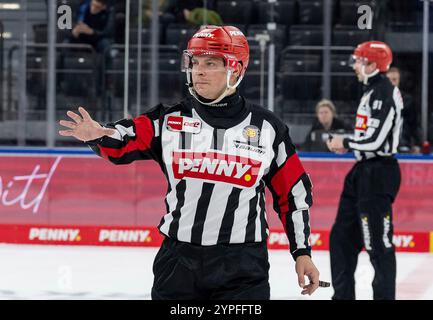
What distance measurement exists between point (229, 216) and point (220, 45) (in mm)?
471

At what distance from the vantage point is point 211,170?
310cm

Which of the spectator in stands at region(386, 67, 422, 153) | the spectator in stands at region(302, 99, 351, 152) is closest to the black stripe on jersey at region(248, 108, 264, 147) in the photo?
the spectator in stands at region(302, 99, 351, 152)

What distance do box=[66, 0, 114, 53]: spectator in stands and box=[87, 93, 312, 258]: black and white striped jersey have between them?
465 centimetres

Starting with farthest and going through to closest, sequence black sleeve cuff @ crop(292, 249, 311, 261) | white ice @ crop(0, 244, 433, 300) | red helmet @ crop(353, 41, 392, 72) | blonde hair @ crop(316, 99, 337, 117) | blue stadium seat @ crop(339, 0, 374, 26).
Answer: blonde hair @ crop(316, 99, 337, 117), blue stadium seat @ crop(339, 0, 374, 26), white ice @ crop(0, 244, 433, 300), red helmet @ crop(353, 41, 392, 72), black sleeve cuff @ crop(292, 249, 311, 261)

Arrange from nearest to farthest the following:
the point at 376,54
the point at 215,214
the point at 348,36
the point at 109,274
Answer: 1. the point at 215,214
2. the point at 376,54
3. the point at 109,274
4. the point at 348,36

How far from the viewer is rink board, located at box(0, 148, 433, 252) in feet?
25.8

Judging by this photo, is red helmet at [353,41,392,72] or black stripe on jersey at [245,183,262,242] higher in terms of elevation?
red helmet at [353,41,392,72]

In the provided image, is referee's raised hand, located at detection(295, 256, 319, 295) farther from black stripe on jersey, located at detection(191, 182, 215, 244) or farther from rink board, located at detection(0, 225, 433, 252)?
rink board, located at detection(0, 225, 433, 252)

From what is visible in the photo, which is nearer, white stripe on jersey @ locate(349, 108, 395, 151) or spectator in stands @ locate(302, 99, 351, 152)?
white stripe on jersey @ locate(349, 108, 395, 151)

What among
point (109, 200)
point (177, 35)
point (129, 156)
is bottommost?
point (109, 200)

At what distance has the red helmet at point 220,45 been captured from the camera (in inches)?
122

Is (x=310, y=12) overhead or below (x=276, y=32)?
overhead

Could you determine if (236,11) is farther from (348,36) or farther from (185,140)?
(185,140)

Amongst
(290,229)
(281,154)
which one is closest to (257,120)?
(281,154)
